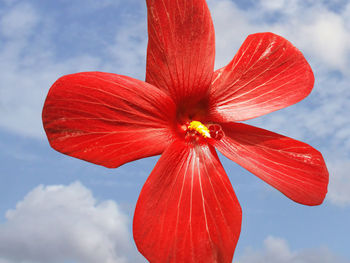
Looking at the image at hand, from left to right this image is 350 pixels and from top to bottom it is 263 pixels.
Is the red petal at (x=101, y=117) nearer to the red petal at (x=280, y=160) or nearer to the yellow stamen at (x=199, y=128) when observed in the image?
the yellow stamen at (x=199, y=128)

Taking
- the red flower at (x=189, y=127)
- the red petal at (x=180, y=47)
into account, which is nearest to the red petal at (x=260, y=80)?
the red flower at (x=189, y=127)

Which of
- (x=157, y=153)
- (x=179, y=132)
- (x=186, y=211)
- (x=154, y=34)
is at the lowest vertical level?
(x=186, y=211)

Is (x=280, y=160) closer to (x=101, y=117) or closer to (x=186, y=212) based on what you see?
(x=186, y=212)

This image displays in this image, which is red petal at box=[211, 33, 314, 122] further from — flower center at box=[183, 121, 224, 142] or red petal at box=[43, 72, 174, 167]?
red petal at box=[43, 72, 174, 167]

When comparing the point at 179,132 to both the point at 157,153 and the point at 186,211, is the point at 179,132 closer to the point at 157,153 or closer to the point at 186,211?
the point at 157,153

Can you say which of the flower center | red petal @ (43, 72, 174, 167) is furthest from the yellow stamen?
red petal @ (43, 72, 174, 167)

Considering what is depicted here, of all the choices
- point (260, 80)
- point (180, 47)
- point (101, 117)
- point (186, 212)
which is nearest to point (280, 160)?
point (260, 80)

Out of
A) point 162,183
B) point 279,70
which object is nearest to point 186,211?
point 162,183
